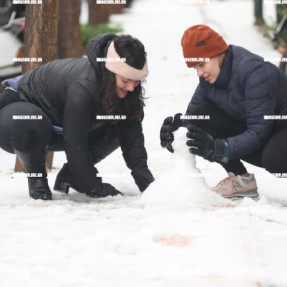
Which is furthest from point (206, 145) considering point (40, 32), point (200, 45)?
point (40, 32)

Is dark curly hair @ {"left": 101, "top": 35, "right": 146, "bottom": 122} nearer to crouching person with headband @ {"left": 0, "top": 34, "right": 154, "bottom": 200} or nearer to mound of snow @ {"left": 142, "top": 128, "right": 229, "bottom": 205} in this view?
crouching person with headband @ {"left": 0, "top": 34, "right": 154, "bottom": 200}

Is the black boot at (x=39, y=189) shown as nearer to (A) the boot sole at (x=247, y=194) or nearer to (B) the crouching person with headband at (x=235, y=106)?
(B) the crouching person with headband at (x=235, y=106)

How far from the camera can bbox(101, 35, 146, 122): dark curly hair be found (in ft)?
11.7

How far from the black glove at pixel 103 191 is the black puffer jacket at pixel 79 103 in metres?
0.06

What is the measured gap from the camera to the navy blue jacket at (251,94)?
3.62 meters

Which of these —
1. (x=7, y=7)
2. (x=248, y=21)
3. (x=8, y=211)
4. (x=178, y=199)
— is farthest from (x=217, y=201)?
(x=248, y=21)

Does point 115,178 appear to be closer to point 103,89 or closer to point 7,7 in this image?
point 103,89

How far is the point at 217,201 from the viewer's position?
3.81 m

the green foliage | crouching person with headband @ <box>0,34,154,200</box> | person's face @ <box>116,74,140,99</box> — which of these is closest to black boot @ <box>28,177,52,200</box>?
crouching person with headband @ <box>0,34,154,200</box>

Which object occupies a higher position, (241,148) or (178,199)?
(241,148)

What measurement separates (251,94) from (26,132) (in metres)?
1.33

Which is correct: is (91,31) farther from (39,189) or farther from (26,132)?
(26,132)

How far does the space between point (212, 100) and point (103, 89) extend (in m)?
0.76

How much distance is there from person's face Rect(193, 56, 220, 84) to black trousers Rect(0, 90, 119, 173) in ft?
2.45
